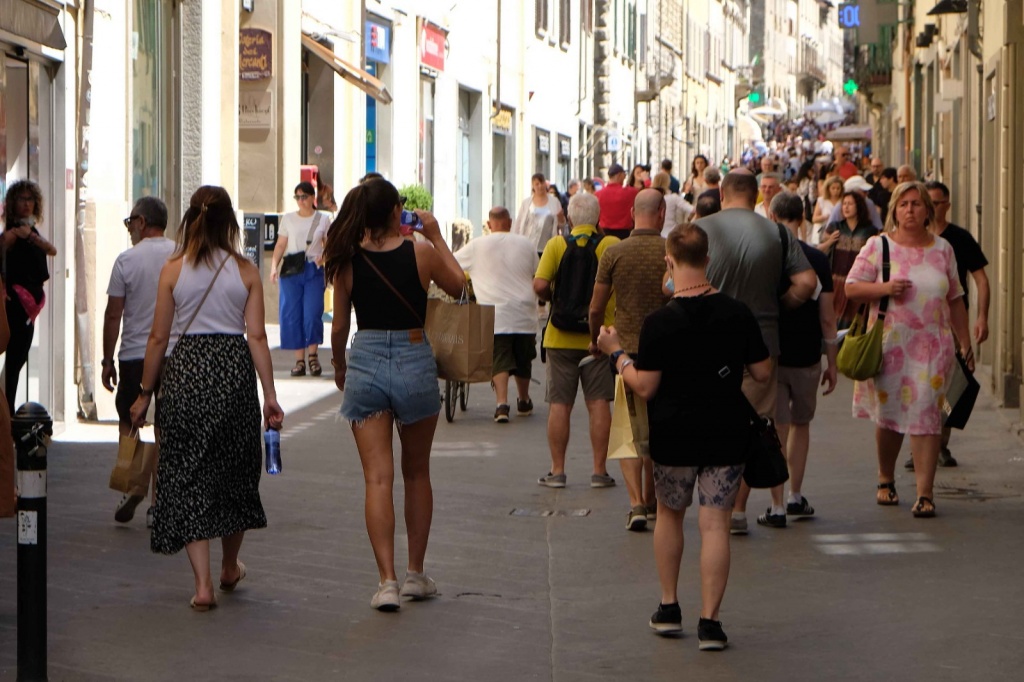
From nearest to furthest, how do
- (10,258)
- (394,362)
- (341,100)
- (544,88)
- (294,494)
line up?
(394,362) → (294,494) → (10,258) → (341,100) → (544,88)

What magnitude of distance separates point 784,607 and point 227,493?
2.34 meters

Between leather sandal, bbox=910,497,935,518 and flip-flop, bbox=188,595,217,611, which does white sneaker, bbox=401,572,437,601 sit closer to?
flip-flop, bbox=188,595,217,611

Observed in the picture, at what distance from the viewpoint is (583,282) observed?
11086 mm

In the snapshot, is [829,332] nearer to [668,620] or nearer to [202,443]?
[668,620]

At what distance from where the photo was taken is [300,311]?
17.7 m

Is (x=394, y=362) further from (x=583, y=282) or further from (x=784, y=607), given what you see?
(x=583, y=282)

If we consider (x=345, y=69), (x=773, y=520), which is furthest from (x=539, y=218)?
(x=773, y=520)

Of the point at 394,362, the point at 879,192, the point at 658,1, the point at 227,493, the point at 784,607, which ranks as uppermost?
the point at 658,1

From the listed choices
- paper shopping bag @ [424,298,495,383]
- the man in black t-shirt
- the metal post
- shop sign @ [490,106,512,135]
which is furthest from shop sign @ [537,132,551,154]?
the metal post

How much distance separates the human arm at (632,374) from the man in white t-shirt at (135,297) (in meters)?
3.17

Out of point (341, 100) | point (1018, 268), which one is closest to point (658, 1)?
point (341, 100)

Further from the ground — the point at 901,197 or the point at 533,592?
the point at 901,197

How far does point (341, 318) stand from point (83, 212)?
6791 mm

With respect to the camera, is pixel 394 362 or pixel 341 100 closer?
pixel 394 362
